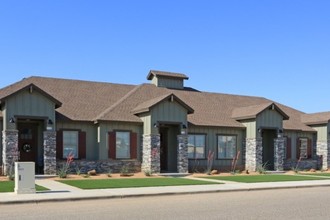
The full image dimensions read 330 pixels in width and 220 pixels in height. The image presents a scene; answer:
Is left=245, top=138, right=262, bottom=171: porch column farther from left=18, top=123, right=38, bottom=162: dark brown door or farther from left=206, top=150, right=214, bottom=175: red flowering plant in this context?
left=18, top=123, right=38, bottom=162: dark brown door

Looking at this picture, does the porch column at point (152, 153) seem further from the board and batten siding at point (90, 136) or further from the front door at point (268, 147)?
the front door at point (268, 147)

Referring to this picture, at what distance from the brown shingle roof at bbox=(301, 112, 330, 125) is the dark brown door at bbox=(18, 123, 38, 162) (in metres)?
20.4

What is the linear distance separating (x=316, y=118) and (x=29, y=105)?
21623 mm

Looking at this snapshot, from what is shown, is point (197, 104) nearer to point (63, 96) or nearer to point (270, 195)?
point (63, 96)

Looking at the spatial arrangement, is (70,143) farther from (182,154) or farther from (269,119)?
(269,119)

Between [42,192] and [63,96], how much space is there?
1303 cm

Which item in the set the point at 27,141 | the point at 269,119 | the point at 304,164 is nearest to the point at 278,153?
the point at 269,119

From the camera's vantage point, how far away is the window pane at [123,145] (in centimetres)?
2594

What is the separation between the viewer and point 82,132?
2538 centimetres

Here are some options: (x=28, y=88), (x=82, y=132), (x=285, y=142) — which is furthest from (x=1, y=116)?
(x=285, y=142)

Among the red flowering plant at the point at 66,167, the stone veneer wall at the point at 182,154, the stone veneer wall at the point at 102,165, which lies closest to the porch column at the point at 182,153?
the stone veneer wall at the point at 182,154

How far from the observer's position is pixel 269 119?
2977 cm

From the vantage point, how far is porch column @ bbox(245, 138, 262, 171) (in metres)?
29.3

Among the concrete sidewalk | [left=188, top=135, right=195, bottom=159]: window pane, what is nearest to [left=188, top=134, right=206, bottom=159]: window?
[left=188, top=135, right=195, bottom=159]: window pane
